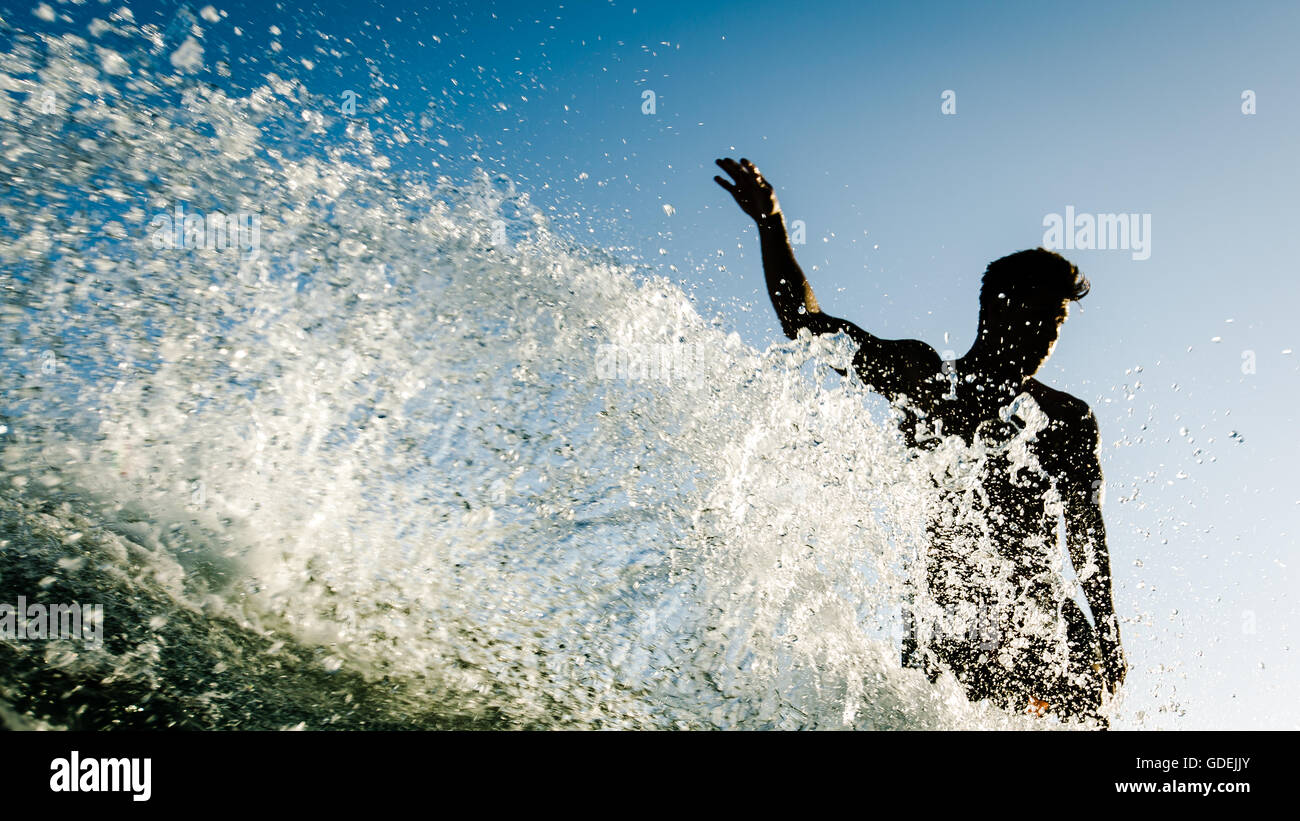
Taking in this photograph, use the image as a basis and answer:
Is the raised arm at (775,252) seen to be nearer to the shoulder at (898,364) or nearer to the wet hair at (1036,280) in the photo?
the shoulder at (898,364)

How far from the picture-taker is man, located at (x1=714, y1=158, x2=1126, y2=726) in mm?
2898

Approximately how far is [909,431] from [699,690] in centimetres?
159

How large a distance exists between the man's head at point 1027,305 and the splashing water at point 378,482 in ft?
2.22

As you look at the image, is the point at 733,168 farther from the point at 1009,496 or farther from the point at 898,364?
the point at 1009,496

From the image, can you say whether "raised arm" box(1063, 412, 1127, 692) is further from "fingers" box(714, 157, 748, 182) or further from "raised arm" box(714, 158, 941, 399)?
"fingers" box(714, 157, 748, 182)

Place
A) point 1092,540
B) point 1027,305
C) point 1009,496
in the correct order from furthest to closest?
point 1027,305 → point 1009,496 → point 1092,540

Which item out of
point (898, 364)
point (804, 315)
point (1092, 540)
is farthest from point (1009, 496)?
point (804, 315)

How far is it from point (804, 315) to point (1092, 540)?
5.30 feet

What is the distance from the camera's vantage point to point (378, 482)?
10.0 feet

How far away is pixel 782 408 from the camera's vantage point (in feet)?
12.4

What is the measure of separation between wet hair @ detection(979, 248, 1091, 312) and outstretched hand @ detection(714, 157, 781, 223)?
1.15 metres

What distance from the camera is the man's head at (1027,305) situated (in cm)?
318
